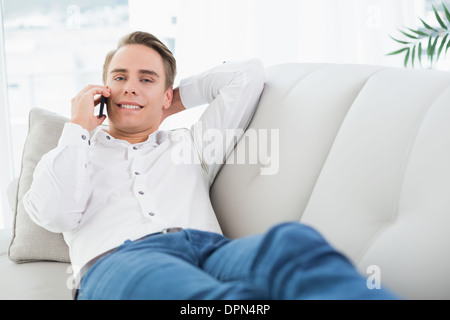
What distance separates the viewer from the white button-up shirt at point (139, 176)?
4.14ft

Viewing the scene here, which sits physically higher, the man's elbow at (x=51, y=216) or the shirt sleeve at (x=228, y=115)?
the shirt sleeve at (x=228, y=115)

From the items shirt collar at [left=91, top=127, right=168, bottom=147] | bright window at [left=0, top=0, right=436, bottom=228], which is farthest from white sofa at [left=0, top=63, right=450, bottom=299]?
bright window at [left=0, top=0, right=436, bottom=228]

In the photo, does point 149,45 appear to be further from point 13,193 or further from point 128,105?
point 13,193

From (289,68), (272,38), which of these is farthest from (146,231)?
(272,38)

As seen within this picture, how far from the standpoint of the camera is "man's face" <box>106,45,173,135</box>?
1486 millimetres

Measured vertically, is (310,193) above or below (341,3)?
below

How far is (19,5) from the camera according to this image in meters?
2.91

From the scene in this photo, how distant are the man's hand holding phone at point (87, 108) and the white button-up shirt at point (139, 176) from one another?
0.15ft

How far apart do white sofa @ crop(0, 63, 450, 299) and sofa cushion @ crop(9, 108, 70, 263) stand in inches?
0.9

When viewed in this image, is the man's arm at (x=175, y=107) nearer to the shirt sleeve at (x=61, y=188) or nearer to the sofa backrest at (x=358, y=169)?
the sofa backrest at (x=358, y=169)

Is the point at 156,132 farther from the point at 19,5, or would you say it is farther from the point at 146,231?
the point at 19,5

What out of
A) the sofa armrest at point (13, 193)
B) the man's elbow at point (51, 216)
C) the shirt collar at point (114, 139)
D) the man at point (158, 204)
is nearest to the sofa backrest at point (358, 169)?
the man at point (158, 204)

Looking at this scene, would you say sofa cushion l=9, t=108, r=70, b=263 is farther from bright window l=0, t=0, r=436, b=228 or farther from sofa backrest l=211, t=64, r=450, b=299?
bright window l=0, t=0, r=436, b=228

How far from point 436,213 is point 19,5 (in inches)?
105
